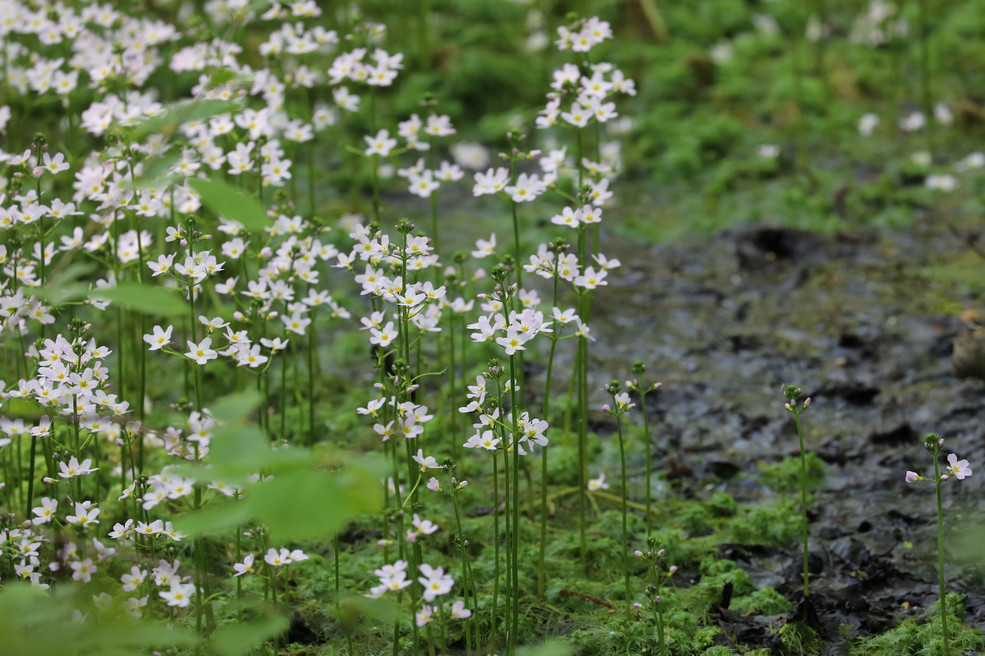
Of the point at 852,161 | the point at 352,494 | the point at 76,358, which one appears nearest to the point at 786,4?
the point at 852,161

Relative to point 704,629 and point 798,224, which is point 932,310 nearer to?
point 798,224

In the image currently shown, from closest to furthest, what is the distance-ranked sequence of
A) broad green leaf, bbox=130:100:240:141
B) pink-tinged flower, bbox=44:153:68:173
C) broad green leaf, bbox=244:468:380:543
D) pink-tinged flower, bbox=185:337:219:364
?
broad green leaf, bbox=244:468:380:543 < broad green leaf, bbox=130:100:240:141 < pink-tinged flower, bbox=185:337:219:364 < pink-tinged flower, bbox=44:153:68:173

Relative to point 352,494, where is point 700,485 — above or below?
below

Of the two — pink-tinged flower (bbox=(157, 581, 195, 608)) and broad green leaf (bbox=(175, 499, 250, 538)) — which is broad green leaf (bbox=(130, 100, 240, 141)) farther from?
pink-tinged flower (bbox=(157, 581, 195, 608))

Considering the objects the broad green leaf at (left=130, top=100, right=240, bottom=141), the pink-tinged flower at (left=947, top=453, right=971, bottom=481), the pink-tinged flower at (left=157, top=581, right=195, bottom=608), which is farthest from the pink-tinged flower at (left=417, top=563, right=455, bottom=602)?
the pink-tinged flower at (left=947, top=453, right=971, bottom=481)

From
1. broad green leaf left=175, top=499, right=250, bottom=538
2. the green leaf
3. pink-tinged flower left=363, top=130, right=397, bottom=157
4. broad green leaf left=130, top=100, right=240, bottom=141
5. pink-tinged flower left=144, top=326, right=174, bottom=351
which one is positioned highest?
pink-tinged flower left=363, top=130, right=397, bottom=157

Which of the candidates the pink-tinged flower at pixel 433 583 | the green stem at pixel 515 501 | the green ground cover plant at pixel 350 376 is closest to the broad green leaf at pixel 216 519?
the green ground cover plant at pixel 350 376

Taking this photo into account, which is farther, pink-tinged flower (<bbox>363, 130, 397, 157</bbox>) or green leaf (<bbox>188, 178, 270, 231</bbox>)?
pink-tinged flower (<bbox>363, 130, 397, 157</bbox>)

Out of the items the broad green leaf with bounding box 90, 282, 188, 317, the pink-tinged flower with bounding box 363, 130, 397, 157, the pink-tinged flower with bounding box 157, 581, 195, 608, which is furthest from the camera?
the pink-tinged flower with bounding box 363, 130, 397, 157

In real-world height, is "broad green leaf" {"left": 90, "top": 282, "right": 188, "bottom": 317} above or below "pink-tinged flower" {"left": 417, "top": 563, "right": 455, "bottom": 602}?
Result: above
